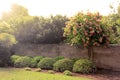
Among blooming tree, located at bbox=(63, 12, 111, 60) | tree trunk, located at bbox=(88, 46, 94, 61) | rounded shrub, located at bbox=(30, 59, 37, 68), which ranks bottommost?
rounded shrub, located at bbox=(30, 59, 37, 68)

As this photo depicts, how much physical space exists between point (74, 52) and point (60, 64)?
2.19 m

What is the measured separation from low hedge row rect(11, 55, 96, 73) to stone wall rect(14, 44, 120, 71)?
3.42ft

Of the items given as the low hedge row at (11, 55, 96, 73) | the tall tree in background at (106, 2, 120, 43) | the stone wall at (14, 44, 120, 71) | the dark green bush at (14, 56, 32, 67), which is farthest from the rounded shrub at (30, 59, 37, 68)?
the tall tree in background at (106, 2, 120, 43)

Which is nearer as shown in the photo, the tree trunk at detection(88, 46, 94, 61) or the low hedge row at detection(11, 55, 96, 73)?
the low hedge row at detection(11, 55, 96, 73)

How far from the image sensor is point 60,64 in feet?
46.9

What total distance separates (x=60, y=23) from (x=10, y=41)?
3.76 meters

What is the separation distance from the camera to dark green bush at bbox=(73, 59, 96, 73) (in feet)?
44.1

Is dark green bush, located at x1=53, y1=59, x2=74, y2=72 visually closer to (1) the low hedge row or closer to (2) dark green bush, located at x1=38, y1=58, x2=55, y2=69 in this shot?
(1) the low hedge row

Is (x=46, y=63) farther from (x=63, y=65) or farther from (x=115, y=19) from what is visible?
(x=115, y=19)

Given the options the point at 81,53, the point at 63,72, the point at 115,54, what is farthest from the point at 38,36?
the point at 115,54

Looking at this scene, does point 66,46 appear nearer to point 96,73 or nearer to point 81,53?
point 81,53

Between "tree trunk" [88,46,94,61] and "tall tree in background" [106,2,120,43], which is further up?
"tall tree in background" [106,2,120,43]

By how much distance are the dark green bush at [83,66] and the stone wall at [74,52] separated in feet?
3.67

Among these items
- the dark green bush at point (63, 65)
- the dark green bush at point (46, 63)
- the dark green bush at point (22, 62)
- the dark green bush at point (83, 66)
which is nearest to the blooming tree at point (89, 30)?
the dark green bush at point (83, 66)
